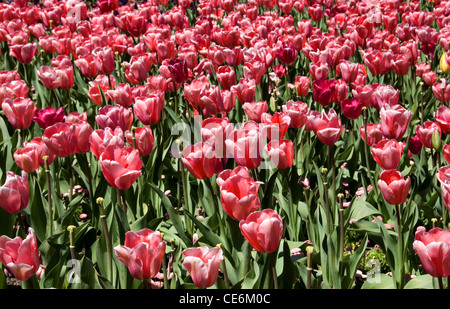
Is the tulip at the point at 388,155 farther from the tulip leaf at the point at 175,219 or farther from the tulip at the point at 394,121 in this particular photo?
the tulip leaf at the point at 175,219

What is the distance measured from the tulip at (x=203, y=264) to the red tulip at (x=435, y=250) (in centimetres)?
61

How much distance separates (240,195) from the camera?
1.86 meters

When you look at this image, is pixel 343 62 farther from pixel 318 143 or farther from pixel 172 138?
pixel 172 138

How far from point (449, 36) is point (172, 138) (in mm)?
Result: 2657

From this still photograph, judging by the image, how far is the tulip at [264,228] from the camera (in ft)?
5.45

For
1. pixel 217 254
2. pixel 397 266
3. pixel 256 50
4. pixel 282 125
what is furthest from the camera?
pixel 256 50

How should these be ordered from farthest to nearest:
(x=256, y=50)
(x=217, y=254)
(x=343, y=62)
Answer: (x=256, y=50)
(x=343, y=62)
(x=217, y=254)

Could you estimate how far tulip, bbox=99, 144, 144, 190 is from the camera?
2057 mm

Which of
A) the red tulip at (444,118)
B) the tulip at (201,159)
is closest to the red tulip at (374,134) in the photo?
the red tulip at (444,118)

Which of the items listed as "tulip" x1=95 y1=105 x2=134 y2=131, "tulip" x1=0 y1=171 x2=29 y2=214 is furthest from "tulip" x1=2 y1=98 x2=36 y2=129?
"tulip" x1=0 y1=171 x2=29 y2=214

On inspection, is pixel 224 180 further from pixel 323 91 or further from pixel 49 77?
pixel 49 77

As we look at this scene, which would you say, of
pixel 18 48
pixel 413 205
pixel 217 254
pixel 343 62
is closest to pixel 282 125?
pixel 413 205
